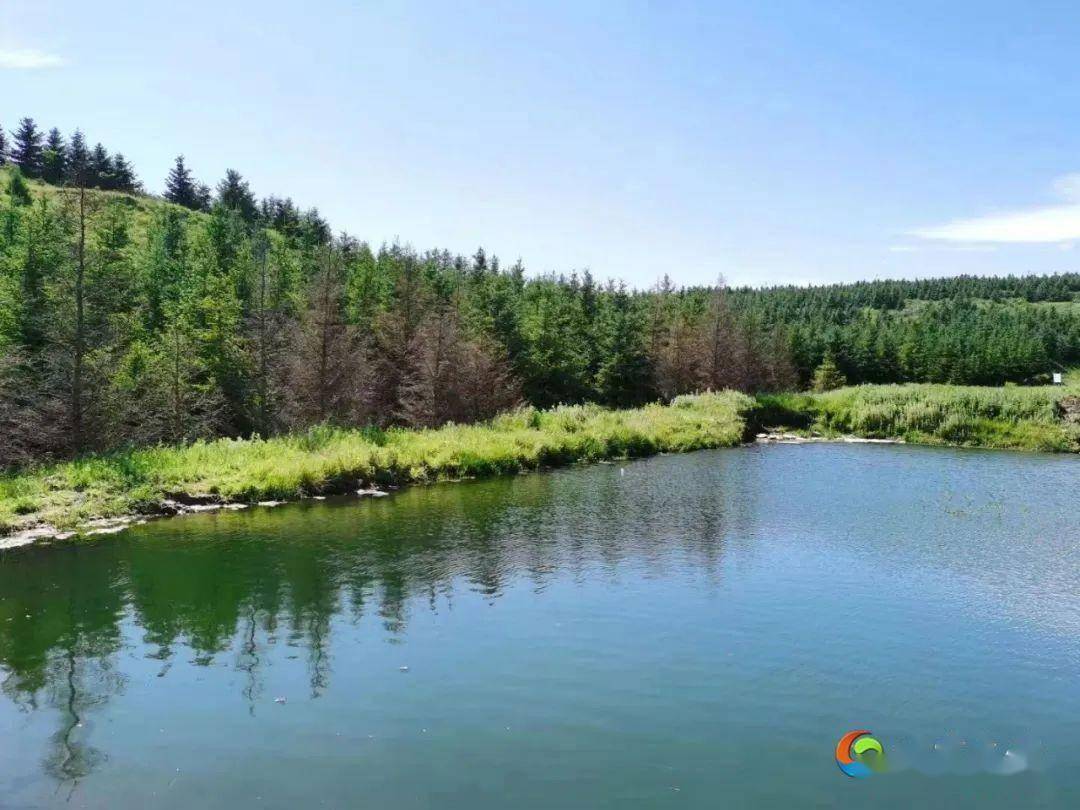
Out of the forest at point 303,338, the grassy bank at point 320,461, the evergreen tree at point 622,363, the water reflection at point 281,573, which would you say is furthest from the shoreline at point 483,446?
the evergreen tree at point 622,363

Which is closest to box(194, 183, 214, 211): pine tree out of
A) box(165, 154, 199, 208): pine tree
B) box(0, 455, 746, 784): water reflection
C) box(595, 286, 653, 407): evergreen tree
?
box(165, 154, 199, 208): pine tree

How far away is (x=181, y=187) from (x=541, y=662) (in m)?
117

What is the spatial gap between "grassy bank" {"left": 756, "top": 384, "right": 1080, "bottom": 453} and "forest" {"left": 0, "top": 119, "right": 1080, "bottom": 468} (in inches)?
595

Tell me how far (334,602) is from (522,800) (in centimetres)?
863

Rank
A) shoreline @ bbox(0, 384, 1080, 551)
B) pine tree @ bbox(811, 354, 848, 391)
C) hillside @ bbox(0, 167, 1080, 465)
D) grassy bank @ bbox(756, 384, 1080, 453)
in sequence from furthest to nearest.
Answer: pine tree @ bbox(811, 354, 848, 391) → grassy bank @ bbox(756, 384, 1080, 453) → hillside @ bbox(0, 167, 1080, 465) → shoreline @ bbox(0, 384, 1080, 551)

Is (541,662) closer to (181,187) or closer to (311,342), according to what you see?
(311,342)

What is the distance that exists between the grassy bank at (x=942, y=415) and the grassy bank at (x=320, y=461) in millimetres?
10201

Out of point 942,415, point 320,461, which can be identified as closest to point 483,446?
point 320,461

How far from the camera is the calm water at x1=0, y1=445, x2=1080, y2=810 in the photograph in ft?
32.0

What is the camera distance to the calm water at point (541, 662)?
32.0 ft

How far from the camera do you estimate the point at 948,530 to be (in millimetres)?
23172

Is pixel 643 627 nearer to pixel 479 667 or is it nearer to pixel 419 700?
pixel 479 667

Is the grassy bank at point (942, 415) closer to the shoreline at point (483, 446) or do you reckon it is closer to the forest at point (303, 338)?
the shoreline at point (483, 446)

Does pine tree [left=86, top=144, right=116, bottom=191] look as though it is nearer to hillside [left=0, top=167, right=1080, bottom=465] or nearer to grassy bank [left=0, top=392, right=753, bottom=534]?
hillside [left=0, top=167, right=1080, bottom=465]
